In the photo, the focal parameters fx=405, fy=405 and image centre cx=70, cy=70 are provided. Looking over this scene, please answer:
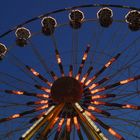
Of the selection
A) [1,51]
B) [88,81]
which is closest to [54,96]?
[88,81]

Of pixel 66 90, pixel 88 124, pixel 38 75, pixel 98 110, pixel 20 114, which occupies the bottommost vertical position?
pixel 88 124

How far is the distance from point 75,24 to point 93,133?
8.46 meters

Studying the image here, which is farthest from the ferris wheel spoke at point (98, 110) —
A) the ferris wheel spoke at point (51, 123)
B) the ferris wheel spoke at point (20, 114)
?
the ferris wheel spoke at point (20, 114)

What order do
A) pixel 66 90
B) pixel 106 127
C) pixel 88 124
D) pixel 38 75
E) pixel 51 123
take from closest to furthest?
pixel 106 127, pixel 88 124, pixel 51 123, pixel 66 90, pixel 38 75

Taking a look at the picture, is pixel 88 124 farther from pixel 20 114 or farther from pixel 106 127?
pixel 20 114

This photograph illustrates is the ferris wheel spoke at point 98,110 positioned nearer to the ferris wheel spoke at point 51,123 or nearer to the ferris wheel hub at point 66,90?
the ferris wheel hub at point 66,90

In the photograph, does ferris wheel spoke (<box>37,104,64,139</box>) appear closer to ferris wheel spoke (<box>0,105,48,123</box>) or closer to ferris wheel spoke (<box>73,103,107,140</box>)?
ferris wheel spoke (<box>73,103,107,140</box>)

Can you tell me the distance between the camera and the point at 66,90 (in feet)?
59.6

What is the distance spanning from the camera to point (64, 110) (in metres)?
18.4

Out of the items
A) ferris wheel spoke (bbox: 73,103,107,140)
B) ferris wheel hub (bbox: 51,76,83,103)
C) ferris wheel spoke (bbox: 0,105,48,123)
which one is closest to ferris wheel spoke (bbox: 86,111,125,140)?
ferris wheel spoke (bbox: 73,103,107,140)

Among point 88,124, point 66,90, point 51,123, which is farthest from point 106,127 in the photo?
point 66,90

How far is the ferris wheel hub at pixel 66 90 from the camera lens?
17984 mm

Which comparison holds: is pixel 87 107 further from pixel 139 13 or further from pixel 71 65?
pixel 139 13

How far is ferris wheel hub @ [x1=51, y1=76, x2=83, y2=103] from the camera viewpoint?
18.0 meters
